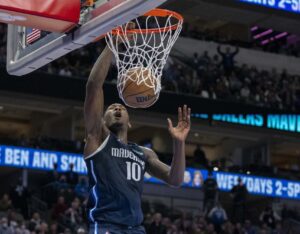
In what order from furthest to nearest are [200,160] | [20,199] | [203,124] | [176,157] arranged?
[203,124], [200,160], [20,199], [176,157]

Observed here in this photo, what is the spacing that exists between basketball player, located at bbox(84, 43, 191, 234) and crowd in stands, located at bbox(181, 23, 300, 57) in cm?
2420

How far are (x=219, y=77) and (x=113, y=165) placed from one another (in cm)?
2154

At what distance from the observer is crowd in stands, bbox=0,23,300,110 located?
2455 centimetres

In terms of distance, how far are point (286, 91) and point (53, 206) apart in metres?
11.8

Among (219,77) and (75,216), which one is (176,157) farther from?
(219,77)

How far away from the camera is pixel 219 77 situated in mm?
27094

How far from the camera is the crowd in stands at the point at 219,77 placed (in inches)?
966

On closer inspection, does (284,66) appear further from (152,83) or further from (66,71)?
(152,83)

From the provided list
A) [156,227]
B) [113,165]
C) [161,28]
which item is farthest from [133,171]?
[156,227]

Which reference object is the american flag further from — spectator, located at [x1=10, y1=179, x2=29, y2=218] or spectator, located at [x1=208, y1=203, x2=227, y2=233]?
spectator, located at [x1=208, y1=203, x2=227, y2=233]

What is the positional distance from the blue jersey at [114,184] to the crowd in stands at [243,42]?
24297mm

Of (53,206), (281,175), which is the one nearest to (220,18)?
(281,175)

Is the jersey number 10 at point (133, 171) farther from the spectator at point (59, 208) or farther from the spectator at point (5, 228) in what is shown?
the spectator at point (59, 208)

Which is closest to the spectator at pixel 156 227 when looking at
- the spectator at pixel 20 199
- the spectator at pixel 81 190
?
the spectator at pixel 81 190
